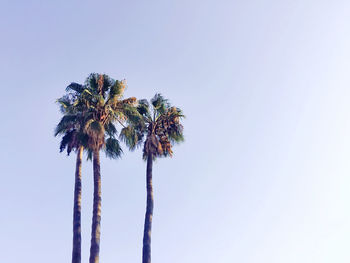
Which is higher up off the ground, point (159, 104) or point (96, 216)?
point (159, 104)

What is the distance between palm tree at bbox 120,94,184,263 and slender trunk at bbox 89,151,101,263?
10.5ft

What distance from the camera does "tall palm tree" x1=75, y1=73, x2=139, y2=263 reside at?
104 feet

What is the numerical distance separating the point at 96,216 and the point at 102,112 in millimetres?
7371

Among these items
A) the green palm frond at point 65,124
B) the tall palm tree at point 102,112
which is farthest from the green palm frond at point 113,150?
the green palm frond at point 65,124

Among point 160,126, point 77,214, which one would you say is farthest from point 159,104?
point 77,214

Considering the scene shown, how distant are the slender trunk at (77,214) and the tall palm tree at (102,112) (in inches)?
40.5

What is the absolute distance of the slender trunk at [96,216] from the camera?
28216mm

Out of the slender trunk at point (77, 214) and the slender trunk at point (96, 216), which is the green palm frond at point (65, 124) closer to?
the slender trunk at point (77, 214)

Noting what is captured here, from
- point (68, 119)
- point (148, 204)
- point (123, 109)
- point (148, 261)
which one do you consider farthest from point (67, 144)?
point (148, 261)

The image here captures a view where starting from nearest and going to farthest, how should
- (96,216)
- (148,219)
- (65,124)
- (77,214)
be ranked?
1. (96,216)
2. (77,214)
3. (148,219)
4. (65,124)

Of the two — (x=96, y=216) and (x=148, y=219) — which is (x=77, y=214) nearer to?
(x=96, y=216)

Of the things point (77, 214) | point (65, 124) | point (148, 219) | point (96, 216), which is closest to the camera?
point (96, 216)

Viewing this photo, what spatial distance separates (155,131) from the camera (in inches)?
1404

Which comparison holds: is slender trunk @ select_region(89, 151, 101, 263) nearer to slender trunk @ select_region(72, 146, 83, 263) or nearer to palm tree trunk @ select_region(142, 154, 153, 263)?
slender trunk @ select_region(72, 146, 83, 263)
